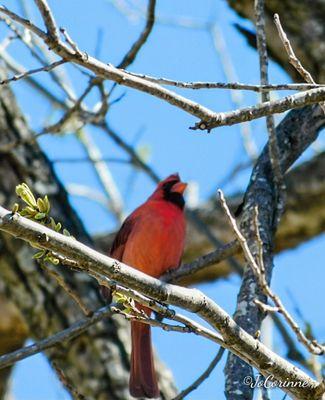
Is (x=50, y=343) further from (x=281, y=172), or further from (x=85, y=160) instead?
(x=85, y=160)

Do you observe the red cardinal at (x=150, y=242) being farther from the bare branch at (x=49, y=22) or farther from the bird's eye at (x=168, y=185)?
the bare branch at (x=49, y=22)

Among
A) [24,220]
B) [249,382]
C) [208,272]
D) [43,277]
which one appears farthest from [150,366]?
[24,220]

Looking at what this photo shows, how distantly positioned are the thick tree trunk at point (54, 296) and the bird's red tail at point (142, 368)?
0.49 ft

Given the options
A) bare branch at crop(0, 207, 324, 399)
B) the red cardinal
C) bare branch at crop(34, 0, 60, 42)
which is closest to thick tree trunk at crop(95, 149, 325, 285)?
the red cardinal

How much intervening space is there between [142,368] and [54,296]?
67cm

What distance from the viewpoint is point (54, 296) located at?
4.80 meters

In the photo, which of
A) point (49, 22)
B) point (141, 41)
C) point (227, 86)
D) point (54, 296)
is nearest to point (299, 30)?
point (141, 41)

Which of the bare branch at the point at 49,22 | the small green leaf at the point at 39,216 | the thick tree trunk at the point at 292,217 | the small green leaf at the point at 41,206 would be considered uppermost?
the thick tree trunk at the point at 292,217

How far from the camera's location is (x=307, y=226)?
623cm

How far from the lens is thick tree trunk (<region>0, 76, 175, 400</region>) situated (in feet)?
15.4

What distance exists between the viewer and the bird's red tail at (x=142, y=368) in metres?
4.42

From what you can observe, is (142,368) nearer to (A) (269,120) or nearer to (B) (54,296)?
(B) (54,296)

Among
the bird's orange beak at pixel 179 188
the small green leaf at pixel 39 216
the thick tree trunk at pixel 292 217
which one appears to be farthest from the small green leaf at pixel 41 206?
the thick tree trunk at pixel 292 217

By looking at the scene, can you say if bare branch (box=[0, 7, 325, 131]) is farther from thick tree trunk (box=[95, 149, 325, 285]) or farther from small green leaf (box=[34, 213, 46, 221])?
thick tree trunk (box=[95, 149, 325, 285])
